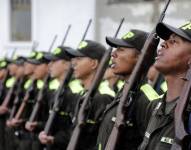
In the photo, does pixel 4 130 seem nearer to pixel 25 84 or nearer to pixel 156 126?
pixel 25 84

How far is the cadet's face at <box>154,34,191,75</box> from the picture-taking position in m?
2.96

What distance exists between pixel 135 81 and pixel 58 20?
755 centimetres

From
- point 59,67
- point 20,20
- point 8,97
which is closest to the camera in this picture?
point 59,67

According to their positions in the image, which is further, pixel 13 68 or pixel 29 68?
pixel 13 68

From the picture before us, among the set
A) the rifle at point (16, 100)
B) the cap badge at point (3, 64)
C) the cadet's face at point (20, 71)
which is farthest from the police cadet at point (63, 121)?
the cap badge at point (3, 64)

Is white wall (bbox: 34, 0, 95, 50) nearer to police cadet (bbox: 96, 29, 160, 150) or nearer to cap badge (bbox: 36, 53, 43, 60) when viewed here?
cap badge (bbox: 36, 53, 43, 60)

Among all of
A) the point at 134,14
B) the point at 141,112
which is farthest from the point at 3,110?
the point at 141,112

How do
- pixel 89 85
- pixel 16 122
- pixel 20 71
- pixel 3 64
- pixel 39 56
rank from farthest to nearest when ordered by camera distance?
pixel 3 64, pixel 20 71, pixel 39 56, pixel 16 122, pixel 89 85

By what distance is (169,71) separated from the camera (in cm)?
302

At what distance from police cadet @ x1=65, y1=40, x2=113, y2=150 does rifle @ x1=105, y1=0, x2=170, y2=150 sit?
0.81m

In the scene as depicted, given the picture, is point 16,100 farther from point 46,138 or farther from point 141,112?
point 141,112

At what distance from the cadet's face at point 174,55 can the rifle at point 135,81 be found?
0.36m

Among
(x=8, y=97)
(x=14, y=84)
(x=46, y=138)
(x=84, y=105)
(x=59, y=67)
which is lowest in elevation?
(x=8, y=97)

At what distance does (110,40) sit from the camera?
155 inches
